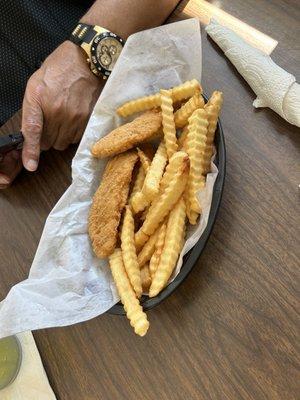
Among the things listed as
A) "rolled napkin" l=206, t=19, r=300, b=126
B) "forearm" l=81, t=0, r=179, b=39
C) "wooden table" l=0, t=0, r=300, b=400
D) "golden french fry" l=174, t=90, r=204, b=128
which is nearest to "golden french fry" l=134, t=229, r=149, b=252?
"wooden table" l=0, t=0, r=300, b=400

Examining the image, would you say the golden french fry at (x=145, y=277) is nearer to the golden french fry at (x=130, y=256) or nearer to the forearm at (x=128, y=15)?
the golden french fry at (x=130, y=256)

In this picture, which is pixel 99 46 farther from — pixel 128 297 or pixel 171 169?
pixel 128 297

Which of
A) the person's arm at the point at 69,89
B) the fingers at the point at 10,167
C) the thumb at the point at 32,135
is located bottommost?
the fingers at the point at 10,167

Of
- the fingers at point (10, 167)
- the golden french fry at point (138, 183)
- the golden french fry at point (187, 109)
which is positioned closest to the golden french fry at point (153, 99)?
the golden french fry at point (187, 109)

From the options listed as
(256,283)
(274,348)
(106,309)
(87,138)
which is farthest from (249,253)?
(87,138)

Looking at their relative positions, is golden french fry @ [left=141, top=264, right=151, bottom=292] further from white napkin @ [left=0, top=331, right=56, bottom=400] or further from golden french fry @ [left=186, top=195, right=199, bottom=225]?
white napkin @ [left=0, top=331, right=56, bottom=400]

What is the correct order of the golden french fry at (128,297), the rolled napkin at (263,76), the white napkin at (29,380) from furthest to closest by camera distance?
1. the white napkin at (29,380)
2. the rolled napkin at (263,76)
3. the golden french fry at (128,297)
